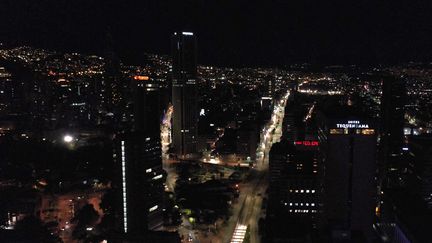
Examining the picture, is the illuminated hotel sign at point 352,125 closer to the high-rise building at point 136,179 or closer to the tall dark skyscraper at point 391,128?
the tall dark skyscraper at point 391,128

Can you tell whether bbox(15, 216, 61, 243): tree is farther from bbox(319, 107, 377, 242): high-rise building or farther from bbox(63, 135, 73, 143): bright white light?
bbox(63, 135, 73, 143): bright white light

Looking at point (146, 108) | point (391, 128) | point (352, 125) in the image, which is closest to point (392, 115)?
point (391, 128)

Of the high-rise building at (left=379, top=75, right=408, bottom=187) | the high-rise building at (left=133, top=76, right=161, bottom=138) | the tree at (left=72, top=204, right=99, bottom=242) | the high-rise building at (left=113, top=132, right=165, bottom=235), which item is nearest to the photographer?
the high-rise building at (left=113, top=132, right=165, bottom=235)

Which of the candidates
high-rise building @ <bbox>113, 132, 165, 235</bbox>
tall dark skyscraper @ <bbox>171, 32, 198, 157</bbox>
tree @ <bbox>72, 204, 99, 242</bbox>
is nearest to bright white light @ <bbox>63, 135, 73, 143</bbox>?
tall dark skyscraper @ <bbox>171, 32, 198, 157</bbox>

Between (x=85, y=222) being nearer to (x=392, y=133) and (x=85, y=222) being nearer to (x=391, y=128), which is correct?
(x=392, y=133)

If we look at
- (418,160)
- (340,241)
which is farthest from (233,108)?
(340,241)
